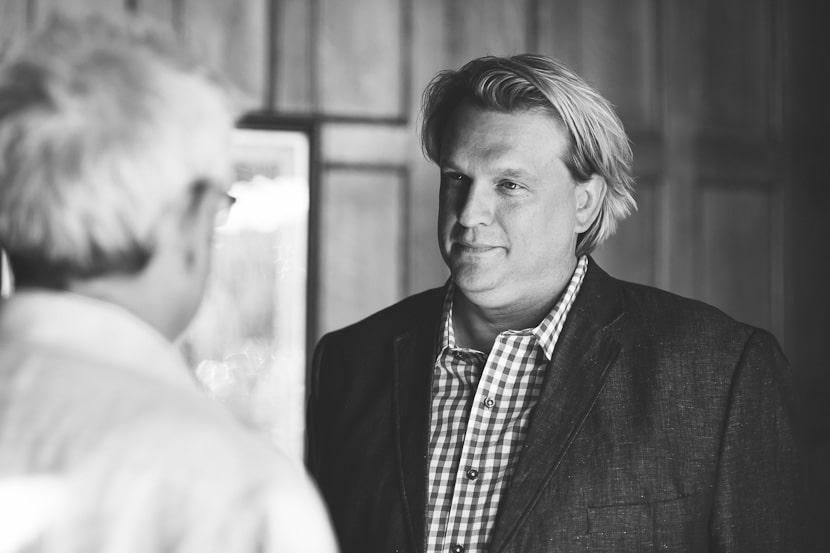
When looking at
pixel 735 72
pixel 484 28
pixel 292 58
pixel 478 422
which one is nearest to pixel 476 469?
pixel 478 422

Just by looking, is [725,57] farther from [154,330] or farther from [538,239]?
[154,330]

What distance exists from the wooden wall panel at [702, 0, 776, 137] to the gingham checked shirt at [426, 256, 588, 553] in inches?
89.2

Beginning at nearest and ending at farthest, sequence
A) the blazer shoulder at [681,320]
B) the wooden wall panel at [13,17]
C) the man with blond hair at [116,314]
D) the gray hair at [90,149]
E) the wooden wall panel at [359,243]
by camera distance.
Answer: the man with blond hair at [116,314] < the gray hair at [90,149] < the blazer shoulder at [681,320] < the wooden wall panel at [13,17] < the wooden wall panel at [359,243]

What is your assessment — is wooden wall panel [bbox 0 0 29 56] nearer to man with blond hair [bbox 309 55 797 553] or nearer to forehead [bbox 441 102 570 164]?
man with blond hair [bbox 309 55 797 553]

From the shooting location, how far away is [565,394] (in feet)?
6.20

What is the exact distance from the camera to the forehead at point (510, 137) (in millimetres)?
2027

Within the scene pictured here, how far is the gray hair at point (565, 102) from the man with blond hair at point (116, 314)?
1112 mm

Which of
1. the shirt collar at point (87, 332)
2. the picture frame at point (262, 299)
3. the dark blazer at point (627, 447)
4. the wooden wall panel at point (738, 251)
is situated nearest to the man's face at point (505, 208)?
the dark blazer at point (627, 447)

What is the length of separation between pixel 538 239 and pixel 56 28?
1219 mm

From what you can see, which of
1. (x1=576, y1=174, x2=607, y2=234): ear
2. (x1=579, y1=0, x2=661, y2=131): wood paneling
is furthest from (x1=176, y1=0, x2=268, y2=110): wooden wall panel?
(x1=576, y1=174, x2=607, y2=234): ear

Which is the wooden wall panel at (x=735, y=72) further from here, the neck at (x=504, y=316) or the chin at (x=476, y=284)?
the chin at (x=476, y=284)

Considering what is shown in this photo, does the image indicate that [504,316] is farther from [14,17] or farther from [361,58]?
[14,17]

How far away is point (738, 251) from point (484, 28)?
4.55 ft

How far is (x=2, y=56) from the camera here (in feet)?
3.37
